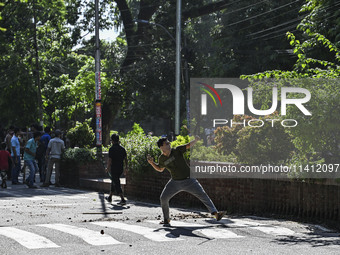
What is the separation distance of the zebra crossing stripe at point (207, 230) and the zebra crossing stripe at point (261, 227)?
577mm

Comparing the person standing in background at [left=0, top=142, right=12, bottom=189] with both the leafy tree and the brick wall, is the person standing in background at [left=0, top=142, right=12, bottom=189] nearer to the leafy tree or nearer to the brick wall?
the brick wall

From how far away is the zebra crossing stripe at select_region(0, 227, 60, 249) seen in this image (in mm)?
9492

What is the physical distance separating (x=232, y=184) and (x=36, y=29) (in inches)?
1066

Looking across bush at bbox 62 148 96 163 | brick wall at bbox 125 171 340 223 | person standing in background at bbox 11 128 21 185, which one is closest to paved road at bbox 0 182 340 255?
brick wall at bbox 125 171 340 223

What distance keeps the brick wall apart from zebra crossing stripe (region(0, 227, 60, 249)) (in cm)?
512

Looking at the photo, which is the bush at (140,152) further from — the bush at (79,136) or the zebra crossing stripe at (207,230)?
the bush at (79,136)

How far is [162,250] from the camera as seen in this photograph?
916 cm

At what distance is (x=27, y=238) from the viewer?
1012cm

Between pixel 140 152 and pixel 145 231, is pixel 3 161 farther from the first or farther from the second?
pixel 145 231

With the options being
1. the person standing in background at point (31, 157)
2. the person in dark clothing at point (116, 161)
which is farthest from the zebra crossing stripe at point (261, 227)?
the person standing in background at point (31, 157)

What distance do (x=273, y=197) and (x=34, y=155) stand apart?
408 inches

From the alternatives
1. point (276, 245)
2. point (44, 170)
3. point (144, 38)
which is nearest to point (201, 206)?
point (276, 245)

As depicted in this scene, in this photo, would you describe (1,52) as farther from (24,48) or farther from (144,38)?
(144,38)

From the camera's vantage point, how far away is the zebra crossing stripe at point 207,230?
34.6 feet
